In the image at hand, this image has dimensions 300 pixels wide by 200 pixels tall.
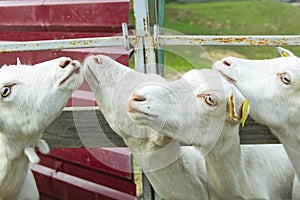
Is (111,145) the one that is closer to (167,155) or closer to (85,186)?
(167,155)

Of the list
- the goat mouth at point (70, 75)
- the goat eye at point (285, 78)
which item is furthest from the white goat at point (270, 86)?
the goat mouth at point (70, 75)

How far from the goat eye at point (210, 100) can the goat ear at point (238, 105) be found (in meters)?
0.08

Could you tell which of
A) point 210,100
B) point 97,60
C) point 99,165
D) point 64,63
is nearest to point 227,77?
point 210,100

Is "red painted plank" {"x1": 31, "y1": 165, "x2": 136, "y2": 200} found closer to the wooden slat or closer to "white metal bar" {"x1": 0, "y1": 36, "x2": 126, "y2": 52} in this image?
the wooden slat

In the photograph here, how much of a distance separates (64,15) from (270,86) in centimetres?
199

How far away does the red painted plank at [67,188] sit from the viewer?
392cm

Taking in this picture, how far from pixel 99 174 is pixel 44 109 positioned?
5.68ft

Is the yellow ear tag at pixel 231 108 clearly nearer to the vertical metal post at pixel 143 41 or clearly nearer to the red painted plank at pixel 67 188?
the vertical metal post at pixel 143 41

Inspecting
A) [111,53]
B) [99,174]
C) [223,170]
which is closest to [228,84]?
[223,170]

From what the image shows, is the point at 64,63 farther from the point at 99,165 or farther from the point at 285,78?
the point at 99,165

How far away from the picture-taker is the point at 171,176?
99.3 inches

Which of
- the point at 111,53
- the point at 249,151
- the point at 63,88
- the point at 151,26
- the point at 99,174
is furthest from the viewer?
the point at 99,174

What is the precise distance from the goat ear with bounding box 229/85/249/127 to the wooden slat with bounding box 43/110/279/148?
46 cm

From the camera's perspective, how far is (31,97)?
2.31 metres
